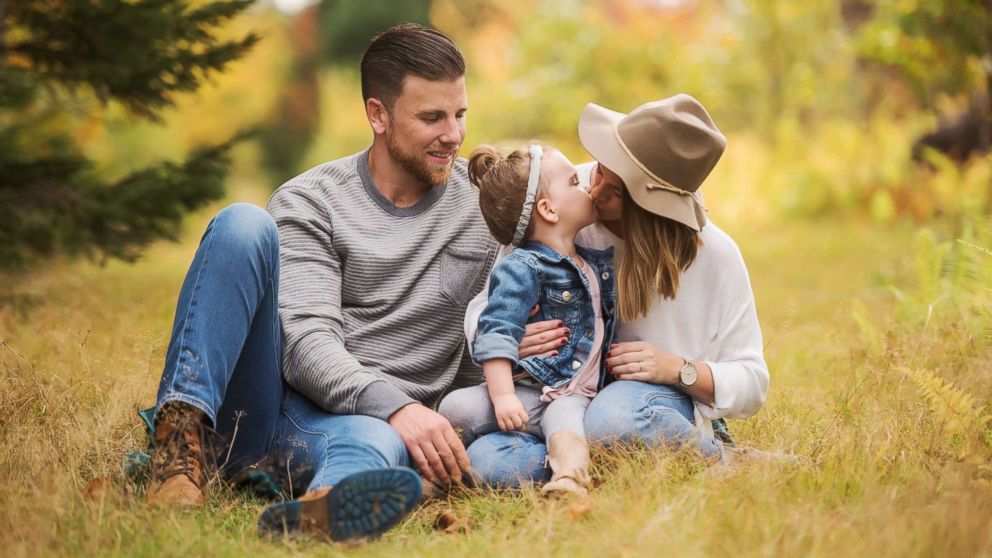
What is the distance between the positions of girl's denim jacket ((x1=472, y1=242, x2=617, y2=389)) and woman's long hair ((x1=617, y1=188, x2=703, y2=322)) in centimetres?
8

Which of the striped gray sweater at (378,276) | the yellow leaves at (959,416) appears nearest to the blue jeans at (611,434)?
the striped gray sweater at (378,276)

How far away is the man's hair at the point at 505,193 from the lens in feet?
9.77

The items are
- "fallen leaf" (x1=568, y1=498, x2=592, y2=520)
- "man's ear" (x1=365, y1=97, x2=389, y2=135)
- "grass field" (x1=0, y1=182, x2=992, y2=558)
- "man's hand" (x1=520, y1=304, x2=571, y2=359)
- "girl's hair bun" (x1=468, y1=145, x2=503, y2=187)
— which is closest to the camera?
"grass field" (x1=0, y1=182, x2=992, y2=558)

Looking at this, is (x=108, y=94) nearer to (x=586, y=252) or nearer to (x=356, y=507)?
(x=586, y=252)

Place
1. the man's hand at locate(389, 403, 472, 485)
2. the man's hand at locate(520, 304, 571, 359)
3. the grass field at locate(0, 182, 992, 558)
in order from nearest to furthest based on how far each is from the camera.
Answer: the grass field at locate(0, 182, 992, 558), the man's hand at locate(389, 403, 472, 485), the man's hand at locate(520, 304, 571, 359)

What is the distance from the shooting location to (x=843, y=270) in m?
8.40

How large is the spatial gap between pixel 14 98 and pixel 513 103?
509 inches

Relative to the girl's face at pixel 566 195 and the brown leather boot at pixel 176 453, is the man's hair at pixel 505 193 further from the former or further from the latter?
the brown leather boot at pixel 176 453

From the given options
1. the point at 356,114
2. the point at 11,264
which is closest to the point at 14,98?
the point at 11,264

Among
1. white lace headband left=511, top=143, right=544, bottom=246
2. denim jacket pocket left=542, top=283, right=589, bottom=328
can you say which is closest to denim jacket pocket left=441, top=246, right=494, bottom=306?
white lace headband left=511, top=143, right=544, bottom=246

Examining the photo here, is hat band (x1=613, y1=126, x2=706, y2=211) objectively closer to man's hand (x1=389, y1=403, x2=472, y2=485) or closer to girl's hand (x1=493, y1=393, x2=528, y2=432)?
girl's hand (x1=493, y1=393, x2=528, y2=432)

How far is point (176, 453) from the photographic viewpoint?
8.57ft

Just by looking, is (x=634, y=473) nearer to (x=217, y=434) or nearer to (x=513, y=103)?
(x=217, y=434)

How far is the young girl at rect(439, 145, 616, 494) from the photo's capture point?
2.83 m
